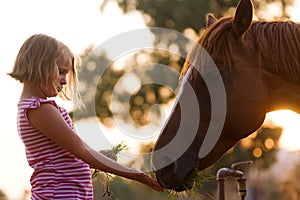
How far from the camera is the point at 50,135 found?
9.11ft

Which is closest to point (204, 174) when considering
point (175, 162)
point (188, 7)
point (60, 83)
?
point (175, 162)

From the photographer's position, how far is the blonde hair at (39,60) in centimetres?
280

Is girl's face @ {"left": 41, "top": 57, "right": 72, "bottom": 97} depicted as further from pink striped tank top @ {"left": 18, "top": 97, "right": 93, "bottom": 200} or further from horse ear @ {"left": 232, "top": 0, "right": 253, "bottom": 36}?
horse ear @ {"left": 232, "top": 0, "right": 253, "bottom": 36}

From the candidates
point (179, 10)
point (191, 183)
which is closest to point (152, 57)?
point (179, 10)

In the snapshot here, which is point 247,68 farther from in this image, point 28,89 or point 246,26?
point 28,89

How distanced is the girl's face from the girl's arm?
80 millimetres

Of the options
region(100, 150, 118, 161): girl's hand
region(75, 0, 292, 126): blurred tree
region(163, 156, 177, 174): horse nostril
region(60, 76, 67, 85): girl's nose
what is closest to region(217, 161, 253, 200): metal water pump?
region(163, 156, 177, 174): horse nostril

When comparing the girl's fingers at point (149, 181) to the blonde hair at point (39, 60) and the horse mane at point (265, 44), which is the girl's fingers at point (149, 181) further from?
the horse mane at point (265, 44)

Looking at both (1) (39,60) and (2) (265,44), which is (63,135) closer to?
(1) (39,60)

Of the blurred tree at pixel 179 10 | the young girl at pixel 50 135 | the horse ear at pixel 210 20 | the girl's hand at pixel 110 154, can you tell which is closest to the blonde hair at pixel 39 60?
the young girl at pixel 50 135

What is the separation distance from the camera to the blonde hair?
2801 millimetres

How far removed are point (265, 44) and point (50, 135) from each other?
120 cm

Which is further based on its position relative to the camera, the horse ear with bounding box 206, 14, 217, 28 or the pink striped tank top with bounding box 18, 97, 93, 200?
the horse ear with bounding box 206, 14, 217, 28

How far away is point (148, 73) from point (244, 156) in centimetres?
287
